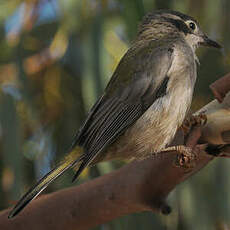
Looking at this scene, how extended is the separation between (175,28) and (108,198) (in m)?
1.12

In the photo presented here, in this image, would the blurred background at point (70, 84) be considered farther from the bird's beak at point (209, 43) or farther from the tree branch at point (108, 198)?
the tree branch at point (108, 198)

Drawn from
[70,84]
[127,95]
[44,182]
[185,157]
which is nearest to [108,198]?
[44,182]

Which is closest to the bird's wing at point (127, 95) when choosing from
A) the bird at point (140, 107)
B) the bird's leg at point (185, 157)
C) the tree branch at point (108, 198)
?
the bird at point (140, 107)

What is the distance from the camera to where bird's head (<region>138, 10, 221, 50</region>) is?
2793mm

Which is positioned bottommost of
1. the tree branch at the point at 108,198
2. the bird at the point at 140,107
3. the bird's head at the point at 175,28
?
the tree branch at the point at 108,198

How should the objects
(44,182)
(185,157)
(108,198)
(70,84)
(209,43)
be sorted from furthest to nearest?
(70,84)
(209,43)
(108,198)
(44,182)
(185,157)

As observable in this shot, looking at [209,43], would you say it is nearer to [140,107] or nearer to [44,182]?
[140,107]

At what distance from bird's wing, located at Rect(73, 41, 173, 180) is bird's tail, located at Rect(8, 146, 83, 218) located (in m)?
0.07

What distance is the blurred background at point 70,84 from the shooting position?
2.61 metres

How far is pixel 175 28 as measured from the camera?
113 inches

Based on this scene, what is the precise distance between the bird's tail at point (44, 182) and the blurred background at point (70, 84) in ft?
1.44

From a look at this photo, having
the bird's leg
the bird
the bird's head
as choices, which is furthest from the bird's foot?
the bird's head

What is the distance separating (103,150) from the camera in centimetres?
234

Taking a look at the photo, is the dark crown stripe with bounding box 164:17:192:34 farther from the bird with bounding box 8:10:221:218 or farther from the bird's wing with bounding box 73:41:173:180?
the bird's wing with bounding box 73:41:173:180
